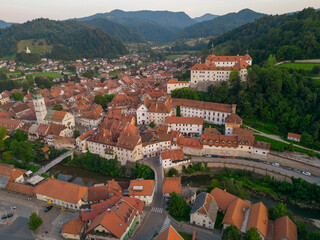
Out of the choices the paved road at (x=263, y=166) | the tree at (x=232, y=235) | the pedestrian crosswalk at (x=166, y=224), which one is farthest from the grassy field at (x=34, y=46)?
the tree at (x=232, y=235)

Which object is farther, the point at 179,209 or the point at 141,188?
the point at 141,188

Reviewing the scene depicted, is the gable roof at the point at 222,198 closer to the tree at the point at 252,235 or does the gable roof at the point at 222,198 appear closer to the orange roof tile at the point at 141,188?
the tree at the point at 252,235

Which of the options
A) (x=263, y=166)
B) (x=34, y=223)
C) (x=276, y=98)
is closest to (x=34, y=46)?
(x=276, y=98)

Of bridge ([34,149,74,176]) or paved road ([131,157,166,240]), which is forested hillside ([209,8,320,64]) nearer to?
paved road ([131,157,166,240])

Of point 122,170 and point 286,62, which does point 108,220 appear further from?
point 286,62

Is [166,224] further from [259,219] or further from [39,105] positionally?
[39,105]

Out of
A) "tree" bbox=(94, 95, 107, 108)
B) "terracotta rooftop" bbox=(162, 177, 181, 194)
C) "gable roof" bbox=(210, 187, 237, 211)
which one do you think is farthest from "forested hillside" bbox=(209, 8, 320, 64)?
"terracotta rooftop" bbox=(162, 177, 181, 194)

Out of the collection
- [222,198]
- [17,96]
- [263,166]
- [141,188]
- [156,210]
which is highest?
[17,96]

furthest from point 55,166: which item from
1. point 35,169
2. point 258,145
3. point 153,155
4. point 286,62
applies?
point 286,62
